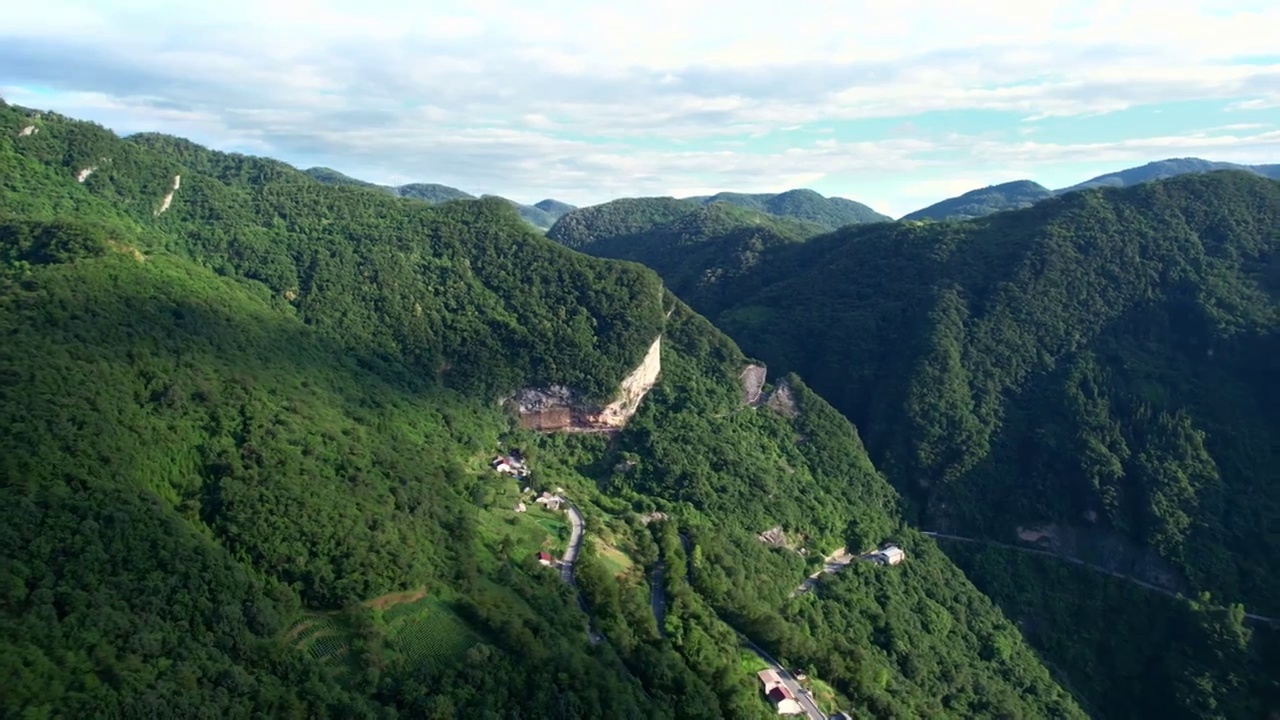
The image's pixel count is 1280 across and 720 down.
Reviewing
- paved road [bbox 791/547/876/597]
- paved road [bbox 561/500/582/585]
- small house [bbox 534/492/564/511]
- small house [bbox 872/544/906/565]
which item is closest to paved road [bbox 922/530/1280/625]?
small house [bbox 872/544/906/565]

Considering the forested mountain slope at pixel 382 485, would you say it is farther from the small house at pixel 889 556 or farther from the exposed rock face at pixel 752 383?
the small house at pixel 889 556

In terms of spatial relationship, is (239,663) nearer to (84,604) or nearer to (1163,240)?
(84,604)

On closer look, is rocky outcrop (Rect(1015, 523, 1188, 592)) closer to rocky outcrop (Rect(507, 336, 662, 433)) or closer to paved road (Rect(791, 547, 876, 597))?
paved road (Rect(791, 547, 876, 597))

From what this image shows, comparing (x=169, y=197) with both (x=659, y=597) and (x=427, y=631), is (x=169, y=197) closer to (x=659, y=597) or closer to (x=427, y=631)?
(x=427, y=631)

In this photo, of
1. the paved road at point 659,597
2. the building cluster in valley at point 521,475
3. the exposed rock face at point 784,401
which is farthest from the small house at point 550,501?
the exposed rock face at point 784,401

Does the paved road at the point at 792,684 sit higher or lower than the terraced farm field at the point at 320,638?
lower

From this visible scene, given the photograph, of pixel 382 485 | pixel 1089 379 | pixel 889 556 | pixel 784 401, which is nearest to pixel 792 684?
pixel 889 556
